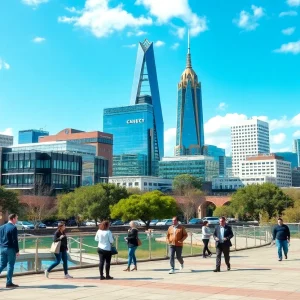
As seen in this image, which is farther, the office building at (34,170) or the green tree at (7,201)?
the office building at (34,170)

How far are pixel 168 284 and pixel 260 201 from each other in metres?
68.1

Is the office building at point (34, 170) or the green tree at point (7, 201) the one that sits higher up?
the office building at point (34, 170)

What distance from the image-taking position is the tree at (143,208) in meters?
60.8

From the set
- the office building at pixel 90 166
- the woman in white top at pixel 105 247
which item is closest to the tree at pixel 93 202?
the office building at pixel 90 166

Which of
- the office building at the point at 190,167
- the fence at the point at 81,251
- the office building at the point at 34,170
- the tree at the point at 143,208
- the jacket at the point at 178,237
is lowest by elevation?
the fence at the point at 81,251

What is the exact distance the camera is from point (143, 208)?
61.2 m

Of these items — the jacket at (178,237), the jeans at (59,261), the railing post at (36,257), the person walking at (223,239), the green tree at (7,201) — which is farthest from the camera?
the green tree at (7,201)

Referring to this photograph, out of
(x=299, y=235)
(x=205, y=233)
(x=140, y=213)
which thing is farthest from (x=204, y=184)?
(x=205, y=233)

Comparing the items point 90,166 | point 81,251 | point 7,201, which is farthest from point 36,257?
point 90,166

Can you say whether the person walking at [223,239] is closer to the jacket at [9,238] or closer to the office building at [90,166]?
the jacket at [9,238]

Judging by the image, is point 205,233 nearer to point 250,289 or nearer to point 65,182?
point 250,289

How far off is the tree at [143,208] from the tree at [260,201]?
20707mm

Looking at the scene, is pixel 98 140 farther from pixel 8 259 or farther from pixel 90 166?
pixel 8 259

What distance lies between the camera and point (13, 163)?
313 feet
